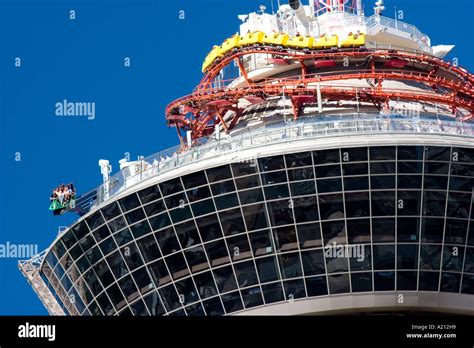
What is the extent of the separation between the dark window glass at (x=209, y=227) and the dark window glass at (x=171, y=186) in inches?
109

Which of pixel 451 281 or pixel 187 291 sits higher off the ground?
pixel 187 291

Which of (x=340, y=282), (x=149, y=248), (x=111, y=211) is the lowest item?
(x=340, y=282)

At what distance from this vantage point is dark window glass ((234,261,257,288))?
12988 centimetres

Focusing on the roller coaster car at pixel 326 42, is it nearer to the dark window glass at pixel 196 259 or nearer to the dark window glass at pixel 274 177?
the dark window glass at pixel 274 177

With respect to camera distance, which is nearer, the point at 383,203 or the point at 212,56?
the point at 383,203

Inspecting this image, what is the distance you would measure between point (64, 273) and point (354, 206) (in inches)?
899

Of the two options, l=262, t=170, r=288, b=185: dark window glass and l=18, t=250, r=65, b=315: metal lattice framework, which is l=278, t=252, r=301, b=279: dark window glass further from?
l=18, t=250, r=65, b=315: metal lattice framework

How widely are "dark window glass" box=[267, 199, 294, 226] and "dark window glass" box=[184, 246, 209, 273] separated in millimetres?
5164

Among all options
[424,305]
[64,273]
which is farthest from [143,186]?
[424,305]

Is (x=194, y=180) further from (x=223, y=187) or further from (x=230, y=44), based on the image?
(x=230, y=44)

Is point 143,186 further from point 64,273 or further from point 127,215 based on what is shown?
point 64,273

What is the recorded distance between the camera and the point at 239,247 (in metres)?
130

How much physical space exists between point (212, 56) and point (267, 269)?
22.2m

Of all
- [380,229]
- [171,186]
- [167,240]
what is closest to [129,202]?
[171,186]
